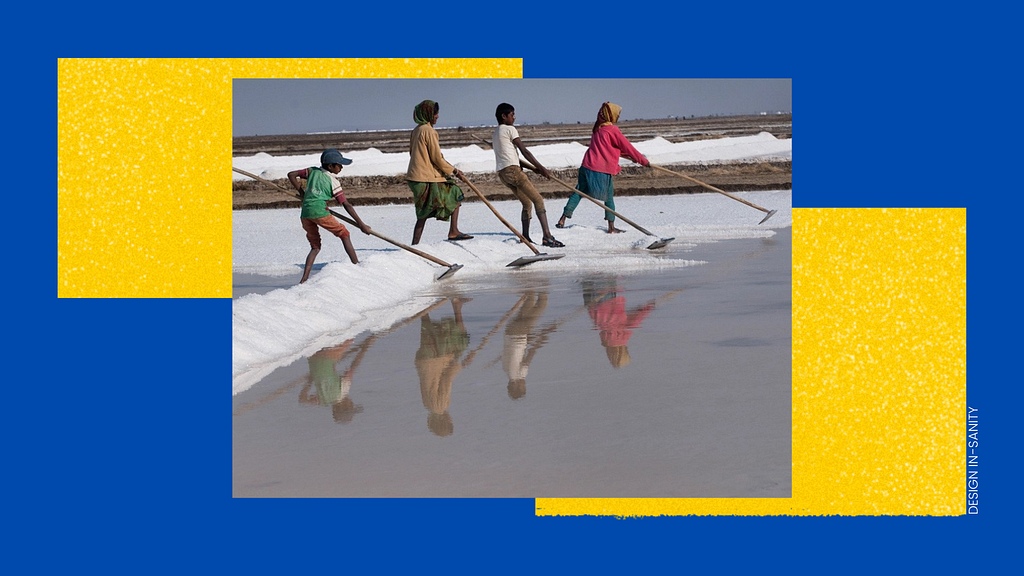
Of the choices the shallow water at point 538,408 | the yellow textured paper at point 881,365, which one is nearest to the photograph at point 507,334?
the shallow water at point 538,408

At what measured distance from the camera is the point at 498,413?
165 inches

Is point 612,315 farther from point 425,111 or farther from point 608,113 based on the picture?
point 425,111

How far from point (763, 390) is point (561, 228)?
18.0 ft

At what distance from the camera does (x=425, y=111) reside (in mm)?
6168

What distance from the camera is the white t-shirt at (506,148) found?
8.31 meters

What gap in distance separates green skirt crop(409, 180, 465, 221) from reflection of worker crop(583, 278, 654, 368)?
1.67 m

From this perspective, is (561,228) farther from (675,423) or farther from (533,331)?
(675,423)

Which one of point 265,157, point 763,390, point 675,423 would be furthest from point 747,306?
point 265,157

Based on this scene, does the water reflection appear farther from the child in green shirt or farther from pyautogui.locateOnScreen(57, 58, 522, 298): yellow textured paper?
the child in green shirt

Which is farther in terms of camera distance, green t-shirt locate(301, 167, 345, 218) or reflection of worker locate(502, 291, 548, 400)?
green t-shirt locate(301, 167, 345, 218)

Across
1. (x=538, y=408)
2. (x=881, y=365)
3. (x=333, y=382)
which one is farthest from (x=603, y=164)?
(x=881, y=365)

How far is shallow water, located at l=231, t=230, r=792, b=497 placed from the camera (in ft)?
12.0

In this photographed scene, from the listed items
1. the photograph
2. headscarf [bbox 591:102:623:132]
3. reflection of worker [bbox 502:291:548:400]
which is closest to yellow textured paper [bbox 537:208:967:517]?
the photograph

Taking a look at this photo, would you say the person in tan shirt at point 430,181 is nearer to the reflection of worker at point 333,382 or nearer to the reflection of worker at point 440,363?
the reflection of worker at point 440,363
